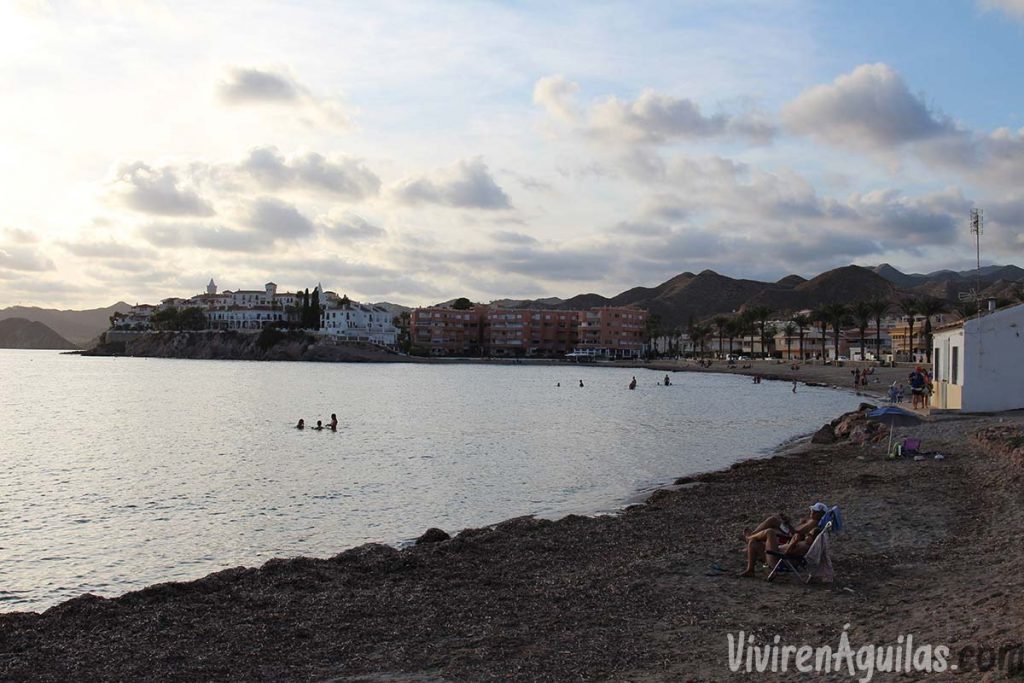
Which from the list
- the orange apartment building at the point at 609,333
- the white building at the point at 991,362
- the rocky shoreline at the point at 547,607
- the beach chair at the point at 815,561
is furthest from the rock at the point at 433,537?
the orange apartment building at the point at 609,333

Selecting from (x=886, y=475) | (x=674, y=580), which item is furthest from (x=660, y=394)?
(x=674, y=580)

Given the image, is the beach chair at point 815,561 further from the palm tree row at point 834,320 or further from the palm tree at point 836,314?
the palm tree at point 836,314

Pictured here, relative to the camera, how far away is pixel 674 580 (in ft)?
40.6

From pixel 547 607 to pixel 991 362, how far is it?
2872 centimetres

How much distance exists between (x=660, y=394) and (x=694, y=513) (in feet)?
216

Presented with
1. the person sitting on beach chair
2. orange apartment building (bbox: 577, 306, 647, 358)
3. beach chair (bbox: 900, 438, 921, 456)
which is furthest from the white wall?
orange apartment building (bbox: 577, 306, 647, 358)

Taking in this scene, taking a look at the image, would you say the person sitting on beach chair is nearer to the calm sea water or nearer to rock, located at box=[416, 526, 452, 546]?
rock, located at box=[416, 526, 452, 546]

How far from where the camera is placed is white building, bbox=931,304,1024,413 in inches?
1275

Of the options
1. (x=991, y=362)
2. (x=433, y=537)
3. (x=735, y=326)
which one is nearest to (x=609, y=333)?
(x=735, y=326)

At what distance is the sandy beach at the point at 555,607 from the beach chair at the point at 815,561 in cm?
20

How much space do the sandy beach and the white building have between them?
17.3 metres

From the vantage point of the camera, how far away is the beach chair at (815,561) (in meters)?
11.8

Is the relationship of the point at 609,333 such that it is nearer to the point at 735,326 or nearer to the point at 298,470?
the point at 735,326

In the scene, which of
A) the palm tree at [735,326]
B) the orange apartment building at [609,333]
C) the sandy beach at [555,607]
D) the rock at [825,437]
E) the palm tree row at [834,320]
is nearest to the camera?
the sandy beach at [555,607]
